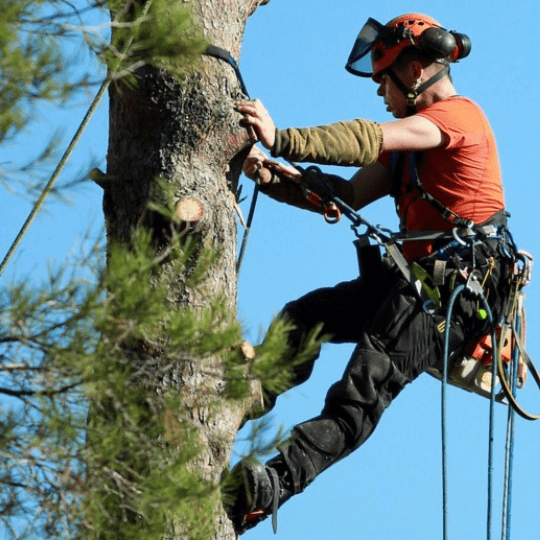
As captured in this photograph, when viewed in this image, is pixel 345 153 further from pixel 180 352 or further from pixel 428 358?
pixel 180 352

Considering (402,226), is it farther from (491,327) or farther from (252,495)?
(252,495)

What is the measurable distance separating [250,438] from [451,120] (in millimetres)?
1859

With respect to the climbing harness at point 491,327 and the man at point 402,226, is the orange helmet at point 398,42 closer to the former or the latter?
the man at point 402,226

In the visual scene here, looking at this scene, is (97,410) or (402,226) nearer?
(97,410)

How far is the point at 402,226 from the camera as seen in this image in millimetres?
5895

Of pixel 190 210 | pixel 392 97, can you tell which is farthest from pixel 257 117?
pixel 392 97

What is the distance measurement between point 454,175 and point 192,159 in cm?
118

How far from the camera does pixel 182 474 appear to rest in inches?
160

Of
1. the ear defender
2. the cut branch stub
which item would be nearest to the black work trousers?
the cut branch stub

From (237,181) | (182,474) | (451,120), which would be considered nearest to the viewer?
(182,474)

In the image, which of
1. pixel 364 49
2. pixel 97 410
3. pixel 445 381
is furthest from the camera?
pixel 364 49

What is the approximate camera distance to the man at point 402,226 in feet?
17.2

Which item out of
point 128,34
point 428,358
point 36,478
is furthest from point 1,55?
point 428,358

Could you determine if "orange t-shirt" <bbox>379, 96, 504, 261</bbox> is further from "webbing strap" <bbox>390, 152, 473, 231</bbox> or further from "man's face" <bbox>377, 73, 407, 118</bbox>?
"man's face" <bbox>377, 73, 407, 118</bbox>
